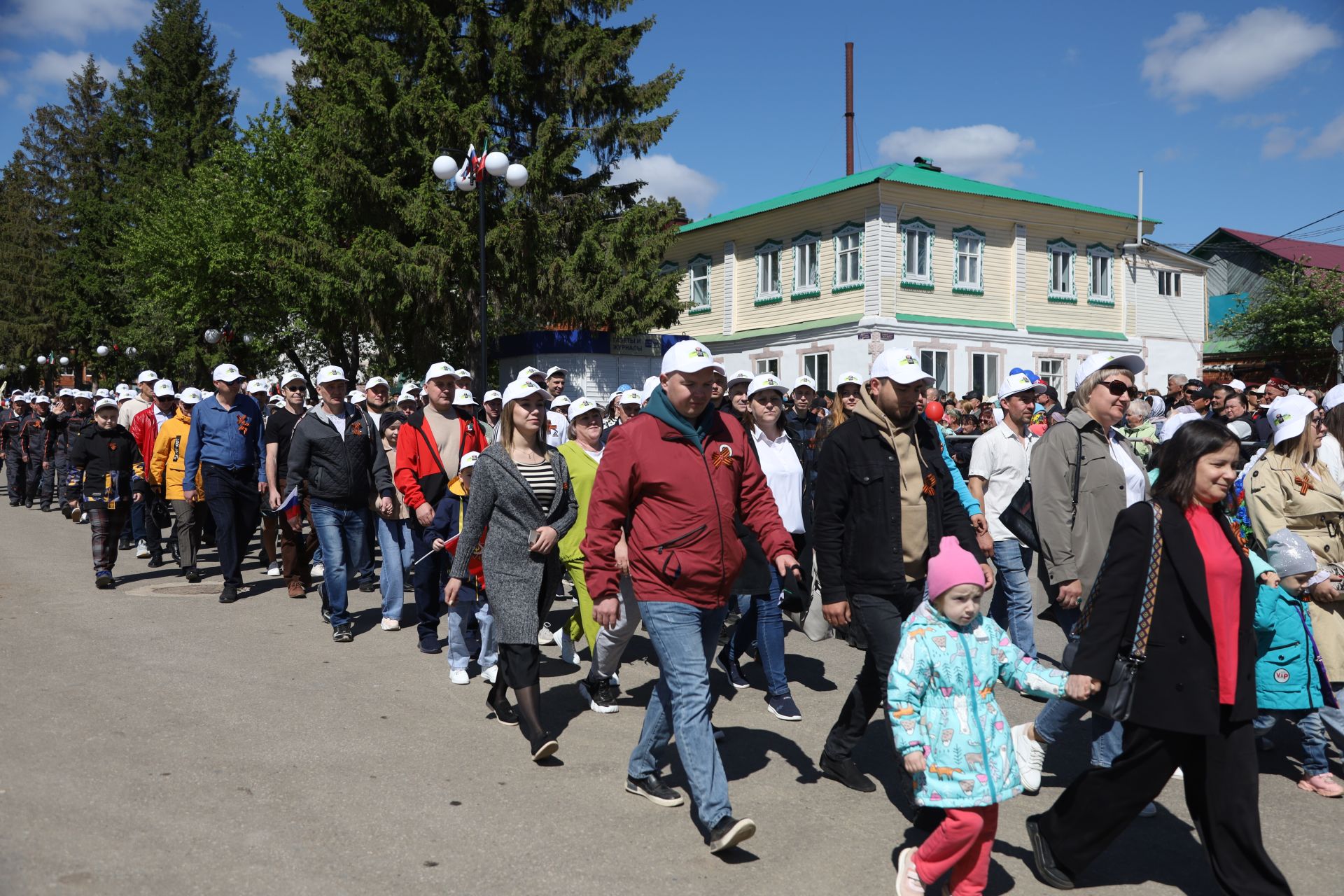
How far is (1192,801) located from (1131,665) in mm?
561

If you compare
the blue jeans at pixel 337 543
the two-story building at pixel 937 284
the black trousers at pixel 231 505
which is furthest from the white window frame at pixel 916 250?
the blue jeans at pixel 337 543

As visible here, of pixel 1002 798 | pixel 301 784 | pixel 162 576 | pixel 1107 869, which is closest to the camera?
pixel 1002 798

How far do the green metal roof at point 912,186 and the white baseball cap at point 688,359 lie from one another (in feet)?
82.8

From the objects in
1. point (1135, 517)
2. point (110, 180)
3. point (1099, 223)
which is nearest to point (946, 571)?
point (1135, 517)

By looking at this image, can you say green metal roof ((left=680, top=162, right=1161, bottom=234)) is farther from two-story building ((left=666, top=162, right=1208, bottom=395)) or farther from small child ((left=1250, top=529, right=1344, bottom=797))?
small child ((left=1250, top=529, right=1344, bottom=797))

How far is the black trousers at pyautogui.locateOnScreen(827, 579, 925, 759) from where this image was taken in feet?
15.5

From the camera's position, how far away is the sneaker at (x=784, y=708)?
6.19 m

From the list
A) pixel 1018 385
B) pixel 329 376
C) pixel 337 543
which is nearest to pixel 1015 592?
pixel 1018 385

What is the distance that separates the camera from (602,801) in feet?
15.9

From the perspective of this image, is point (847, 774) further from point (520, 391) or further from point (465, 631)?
point (465, 631)

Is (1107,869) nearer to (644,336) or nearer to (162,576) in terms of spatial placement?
(162,576)

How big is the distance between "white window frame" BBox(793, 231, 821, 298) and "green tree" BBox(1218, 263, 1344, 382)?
18154 millimetres

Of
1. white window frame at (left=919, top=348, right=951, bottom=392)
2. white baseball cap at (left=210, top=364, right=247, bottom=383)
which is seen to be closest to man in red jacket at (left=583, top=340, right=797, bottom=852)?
white baseball cap at (left=210, top=364, right=247, bottom=383)

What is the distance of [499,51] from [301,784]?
22055 millimetres
